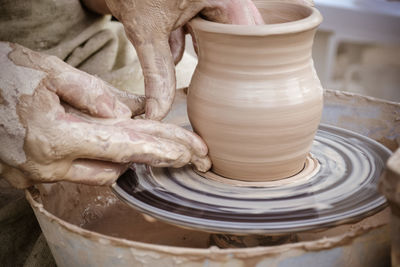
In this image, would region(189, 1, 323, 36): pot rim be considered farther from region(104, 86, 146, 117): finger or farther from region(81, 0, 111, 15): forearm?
region(81, 0, 111, 15): forearm

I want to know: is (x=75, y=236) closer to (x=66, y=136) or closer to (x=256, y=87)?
(x=66, y=136)

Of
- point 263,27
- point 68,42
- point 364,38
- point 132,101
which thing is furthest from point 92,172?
point 364,38

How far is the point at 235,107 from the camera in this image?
1.27 metres

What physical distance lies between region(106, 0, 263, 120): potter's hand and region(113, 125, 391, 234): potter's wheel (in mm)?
→ 214

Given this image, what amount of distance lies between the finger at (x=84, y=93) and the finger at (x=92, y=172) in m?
0.13

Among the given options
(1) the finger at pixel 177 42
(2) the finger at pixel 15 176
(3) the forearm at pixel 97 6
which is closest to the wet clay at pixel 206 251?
(2) the finger at pixel 15 176

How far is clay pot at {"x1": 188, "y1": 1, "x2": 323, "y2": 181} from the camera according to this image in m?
1.24

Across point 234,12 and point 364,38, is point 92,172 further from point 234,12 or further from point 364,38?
point 364,38

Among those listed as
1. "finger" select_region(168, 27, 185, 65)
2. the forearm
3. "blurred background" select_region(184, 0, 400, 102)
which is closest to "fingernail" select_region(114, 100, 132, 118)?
"finger" select_region(168, 27, 185, 65)

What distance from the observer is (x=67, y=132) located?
1.17m

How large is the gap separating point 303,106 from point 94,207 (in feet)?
2.65

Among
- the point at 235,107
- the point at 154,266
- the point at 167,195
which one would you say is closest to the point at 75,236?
the point at 154,266

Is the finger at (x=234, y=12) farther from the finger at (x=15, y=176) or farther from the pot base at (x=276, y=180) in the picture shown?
the finger at (x=15, y=176)

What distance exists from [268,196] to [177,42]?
26.0 inches
